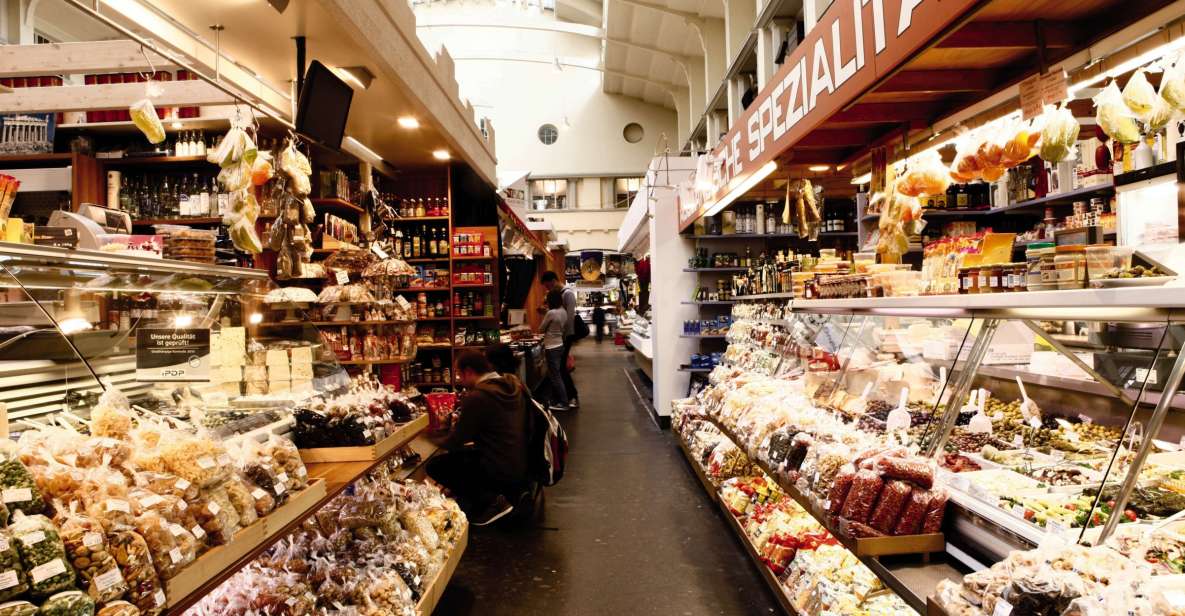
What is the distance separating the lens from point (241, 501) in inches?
72.1

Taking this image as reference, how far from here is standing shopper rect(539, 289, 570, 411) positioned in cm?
962

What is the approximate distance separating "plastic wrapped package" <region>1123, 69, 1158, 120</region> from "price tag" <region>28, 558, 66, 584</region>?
2.97m

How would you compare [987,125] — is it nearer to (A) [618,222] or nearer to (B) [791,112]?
(B) [791,112]

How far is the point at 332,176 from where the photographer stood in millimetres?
6086

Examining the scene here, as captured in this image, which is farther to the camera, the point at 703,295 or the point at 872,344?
the point at 703,295

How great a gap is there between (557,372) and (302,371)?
6.69m

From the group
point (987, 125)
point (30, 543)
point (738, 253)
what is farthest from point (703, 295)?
point (30, 543)

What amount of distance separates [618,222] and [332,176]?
17853 mm

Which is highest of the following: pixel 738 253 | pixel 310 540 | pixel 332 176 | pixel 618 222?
pixel 618 222

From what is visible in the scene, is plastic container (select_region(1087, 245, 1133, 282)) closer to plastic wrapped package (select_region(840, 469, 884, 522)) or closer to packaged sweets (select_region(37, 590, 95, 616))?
plastic wrapped package (select_region(840, 469, 884, 522))

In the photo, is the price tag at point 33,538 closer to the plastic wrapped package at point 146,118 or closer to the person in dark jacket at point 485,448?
the plastic wrapped package at point 146,118

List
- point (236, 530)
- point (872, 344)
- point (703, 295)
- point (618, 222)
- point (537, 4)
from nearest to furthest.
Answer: point (236, 530) → point (872, 344) → point (703, 295) → point (537, 4) → point (618, 222)

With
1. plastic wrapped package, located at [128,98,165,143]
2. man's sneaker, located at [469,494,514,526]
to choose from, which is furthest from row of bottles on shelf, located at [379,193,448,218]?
plastic wrapped package, located at [128,98,165,143]

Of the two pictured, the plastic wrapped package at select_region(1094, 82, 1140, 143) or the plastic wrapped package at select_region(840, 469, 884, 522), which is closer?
the plastic wrapped package at select_region(1094, 82, 1140, 143)
